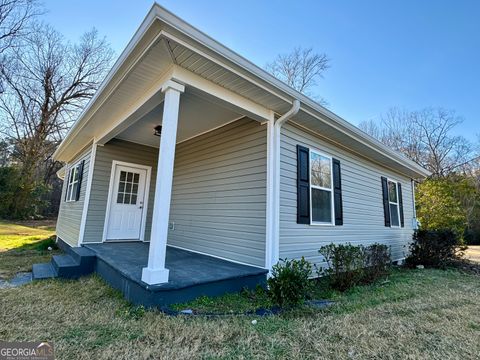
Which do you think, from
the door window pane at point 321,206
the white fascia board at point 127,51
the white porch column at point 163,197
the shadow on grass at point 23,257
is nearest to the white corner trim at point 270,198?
the door window pane at point 321,206

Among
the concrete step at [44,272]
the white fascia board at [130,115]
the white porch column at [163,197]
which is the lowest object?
the concrete step at [44,272]

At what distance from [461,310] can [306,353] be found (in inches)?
97.3

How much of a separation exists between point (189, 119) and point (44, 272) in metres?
3.53

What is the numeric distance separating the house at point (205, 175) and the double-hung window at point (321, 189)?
3 centimetres

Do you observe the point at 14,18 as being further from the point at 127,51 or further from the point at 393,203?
the point at 393,203

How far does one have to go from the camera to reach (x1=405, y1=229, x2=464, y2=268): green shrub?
6336 mm

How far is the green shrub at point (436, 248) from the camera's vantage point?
6336mm

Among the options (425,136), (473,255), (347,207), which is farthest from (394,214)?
(425,136)

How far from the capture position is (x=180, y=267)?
3.61 metres

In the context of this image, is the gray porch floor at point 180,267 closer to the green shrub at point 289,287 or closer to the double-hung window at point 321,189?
the green shrub at point 289,287

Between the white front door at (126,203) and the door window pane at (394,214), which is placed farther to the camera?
the door window pane at (394,214)

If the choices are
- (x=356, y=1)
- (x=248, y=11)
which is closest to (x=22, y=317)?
(x=248, y=11)

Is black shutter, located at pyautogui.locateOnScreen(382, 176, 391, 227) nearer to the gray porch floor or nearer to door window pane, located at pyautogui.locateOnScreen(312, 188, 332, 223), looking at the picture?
door window pane, located at pyautogui.locateOnScreen(312, 188, 332, 223)

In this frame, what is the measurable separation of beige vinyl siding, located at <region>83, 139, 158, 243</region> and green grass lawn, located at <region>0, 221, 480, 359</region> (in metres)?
2.03
